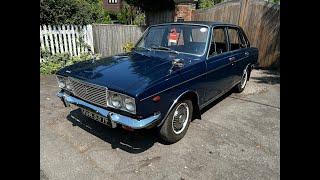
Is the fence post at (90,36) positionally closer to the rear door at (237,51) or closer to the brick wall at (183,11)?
the brick wall at (183,11)

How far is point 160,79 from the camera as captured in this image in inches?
152

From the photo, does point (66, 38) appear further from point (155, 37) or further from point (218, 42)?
point (218, 42)

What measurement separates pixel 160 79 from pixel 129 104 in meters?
0.55

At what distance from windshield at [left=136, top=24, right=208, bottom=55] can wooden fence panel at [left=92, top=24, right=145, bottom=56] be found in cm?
585

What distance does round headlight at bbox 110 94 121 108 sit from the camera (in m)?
3.75

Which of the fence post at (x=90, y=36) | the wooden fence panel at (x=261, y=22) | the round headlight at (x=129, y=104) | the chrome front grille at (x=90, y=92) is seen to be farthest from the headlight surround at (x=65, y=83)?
the wooden fence panel at (x=261, y=22)

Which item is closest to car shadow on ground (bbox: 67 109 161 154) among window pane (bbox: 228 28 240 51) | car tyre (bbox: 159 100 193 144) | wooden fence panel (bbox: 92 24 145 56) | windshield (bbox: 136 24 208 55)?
car tyre (bbox: 159 100 193 144)

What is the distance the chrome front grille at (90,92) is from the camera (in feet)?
12.9

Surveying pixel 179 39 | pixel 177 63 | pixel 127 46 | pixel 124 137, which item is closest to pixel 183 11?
pixel 127 46

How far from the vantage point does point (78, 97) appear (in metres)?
4.41
